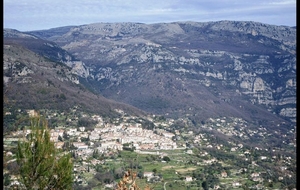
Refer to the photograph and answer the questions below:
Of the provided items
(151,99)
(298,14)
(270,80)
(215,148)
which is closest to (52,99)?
(215,148)

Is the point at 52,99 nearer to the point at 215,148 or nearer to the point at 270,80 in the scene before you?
the point at 215,148

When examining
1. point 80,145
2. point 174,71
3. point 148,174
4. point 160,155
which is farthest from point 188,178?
point 174,71

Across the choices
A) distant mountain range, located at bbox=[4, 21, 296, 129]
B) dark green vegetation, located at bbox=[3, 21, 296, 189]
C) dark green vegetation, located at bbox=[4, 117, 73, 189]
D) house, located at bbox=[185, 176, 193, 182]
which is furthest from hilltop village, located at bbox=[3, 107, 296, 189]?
dark green vegetation, located at bbox=[4, 117, 73, 189]

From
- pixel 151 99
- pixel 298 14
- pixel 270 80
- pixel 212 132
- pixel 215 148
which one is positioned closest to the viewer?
pixel 298 14

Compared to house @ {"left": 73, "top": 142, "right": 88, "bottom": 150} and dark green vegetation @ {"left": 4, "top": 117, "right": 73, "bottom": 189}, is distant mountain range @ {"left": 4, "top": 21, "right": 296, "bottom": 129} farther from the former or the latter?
dark green vegetation @ {"left": 4, "top": 117, "right": 73, "bottom": 189}

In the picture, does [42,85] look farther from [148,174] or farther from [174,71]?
[174,71]

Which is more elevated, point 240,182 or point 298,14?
point 298,14

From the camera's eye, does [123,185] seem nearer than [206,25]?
Yes
